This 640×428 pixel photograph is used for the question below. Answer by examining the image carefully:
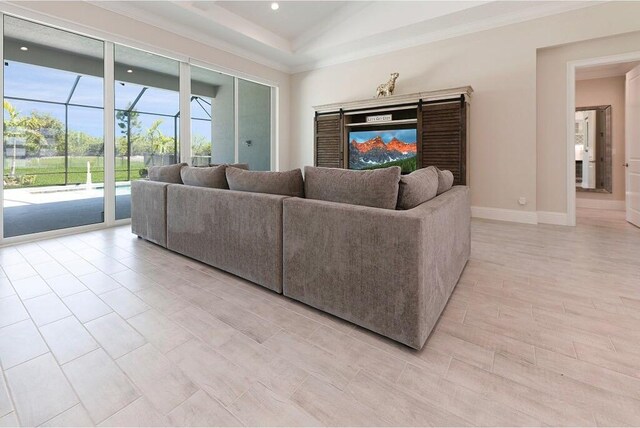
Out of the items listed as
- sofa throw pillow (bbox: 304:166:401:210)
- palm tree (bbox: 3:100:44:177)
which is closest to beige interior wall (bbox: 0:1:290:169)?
palm tree (bbox: 3:100:44:177)

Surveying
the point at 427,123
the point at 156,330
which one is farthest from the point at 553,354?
the point at 427,123

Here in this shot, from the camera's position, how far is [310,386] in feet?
3.78

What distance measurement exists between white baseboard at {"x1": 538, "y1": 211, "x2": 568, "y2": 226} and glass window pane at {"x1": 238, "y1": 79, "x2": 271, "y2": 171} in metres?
4.87

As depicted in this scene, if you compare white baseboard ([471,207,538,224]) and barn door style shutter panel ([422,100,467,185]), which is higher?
barn door style shutter panel ([422,100,467,185])

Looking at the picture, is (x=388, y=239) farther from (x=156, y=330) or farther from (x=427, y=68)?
(x=427, y=68)

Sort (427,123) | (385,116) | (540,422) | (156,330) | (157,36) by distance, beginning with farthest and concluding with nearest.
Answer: (385,116) < (427,123) < (157,36) < (156,330) < (540,422)

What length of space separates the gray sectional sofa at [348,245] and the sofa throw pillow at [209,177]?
98mm

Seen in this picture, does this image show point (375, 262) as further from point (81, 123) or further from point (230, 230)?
point (81, 123)

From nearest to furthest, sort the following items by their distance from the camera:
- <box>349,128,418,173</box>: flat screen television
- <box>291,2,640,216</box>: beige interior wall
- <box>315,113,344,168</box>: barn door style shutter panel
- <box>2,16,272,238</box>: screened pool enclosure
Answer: <box>2,16,272,238</box>: screened pool enclosure
<box>291,2,640,216</box>: beige interior wall
<box>349,128,418,173</box>: flat screen television
<box>315,113,344,168</box>: barn door style shutter panel

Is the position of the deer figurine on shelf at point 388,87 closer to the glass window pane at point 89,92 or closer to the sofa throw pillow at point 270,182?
the sofa throw pillow at point 270,182

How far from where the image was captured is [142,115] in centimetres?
431

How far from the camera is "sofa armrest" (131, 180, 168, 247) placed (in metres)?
2.91

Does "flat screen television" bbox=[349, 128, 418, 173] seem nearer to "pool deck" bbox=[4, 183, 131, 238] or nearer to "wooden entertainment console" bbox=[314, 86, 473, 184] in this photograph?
"wooden entertainment console" bbox=[314, 86, 473, 184]

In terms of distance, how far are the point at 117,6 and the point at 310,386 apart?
15.8ft
